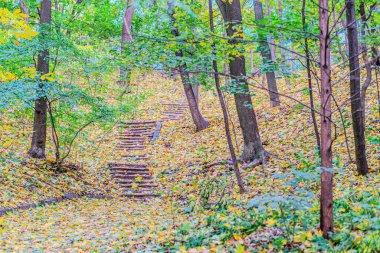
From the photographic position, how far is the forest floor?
371cm

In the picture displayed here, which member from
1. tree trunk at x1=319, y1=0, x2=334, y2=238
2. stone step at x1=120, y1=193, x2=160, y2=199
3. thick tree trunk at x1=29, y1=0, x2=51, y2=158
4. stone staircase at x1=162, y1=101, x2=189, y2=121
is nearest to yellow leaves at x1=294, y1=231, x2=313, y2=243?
tree trunk at x1=319, y1=0, x2=334, y2=238

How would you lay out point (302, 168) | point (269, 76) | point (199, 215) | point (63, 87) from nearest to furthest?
point (199, 215) → point (302, 168) → point (63, 87) → point (269, 76)

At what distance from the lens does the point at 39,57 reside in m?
9.62

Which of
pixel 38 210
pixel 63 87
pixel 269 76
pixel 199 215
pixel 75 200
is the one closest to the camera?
pixel 199 215

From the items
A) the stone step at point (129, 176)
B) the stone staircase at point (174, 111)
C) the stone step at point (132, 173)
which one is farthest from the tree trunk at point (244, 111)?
the stone staircase at point (174, 111)

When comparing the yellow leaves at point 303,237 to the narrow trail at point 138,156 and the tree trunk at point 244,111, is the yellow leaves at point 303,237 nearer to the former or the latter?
the tree trunk at point 244,111

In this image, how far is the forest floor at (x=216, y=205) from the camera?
12.2ft

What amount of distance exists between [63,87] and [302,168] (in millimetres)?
6094

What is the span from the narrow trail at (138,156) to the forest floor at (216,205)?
0.32m

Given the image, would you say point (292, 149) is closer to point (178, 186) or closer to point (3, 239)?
point (178, 186)

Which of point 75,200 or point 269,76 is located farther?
point 269,76

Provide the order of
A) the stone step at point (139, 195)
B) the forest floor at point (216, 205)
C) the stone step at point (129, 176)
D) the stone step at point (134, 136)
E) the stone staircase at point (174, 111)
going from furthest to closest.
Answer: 1. the stone staircase at point (174, 111)
2. the stone step at point (134, 136)
3. the stone step at point (129, 176)
4. the stone step at point (139, 195)
5. the forest floor at point (216, 205)

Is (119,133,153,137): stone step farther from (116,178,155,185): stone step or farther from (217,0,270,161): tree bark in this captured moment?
(217,0,270,161): tree bark

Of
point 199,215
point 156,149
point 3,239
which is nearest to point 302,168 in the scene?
point 199,215
